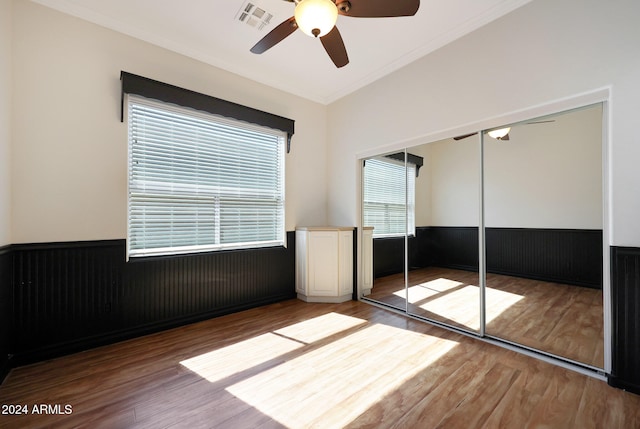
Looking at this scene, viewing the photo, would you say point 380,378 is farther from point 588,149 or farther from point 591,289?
point 588,149

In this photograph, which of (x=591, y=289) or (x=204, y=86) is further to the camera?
(x=204, y=86)

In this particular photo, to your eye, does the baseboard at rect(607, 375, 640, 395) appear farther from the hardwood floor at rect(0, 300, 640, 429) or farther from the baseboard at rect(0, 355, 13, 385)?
the baseboard at rect(0, 355, 13, 385)

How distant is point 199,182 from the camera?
3166 mm

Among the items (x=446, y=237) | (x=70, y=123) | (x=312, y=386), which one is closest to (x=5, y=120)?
(x=70, y=123)

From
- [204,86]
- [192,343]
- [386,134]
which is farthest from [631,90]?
[192,343]

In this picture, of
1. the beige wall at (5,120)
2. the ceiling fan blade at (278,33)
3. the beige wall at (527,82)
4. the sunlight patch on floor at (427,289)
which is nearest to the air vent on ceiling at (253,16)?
the ceiling fan blade at (278,33)

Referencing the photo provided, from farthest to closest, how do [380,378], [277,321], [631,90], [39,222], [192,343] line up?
[277,321], [192,343], [39,222], [380,378], [631,90]

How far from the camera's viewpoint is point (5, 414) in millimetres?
1630

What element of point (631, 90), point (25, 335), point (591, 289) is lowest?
point (25, 335)

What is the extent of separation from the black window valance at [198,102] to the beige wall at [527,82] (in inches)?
48.8

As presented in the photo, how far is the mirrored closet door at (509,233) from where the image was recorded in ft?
7.14

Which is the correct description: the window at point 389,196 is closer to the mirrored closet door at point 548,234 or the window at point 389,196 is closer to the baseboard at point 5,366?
the mirrored closet door at point 548,234

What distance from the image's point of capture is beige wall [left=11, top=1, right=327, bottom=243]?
2246mm

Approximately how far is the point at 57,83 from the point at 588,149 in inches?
179
